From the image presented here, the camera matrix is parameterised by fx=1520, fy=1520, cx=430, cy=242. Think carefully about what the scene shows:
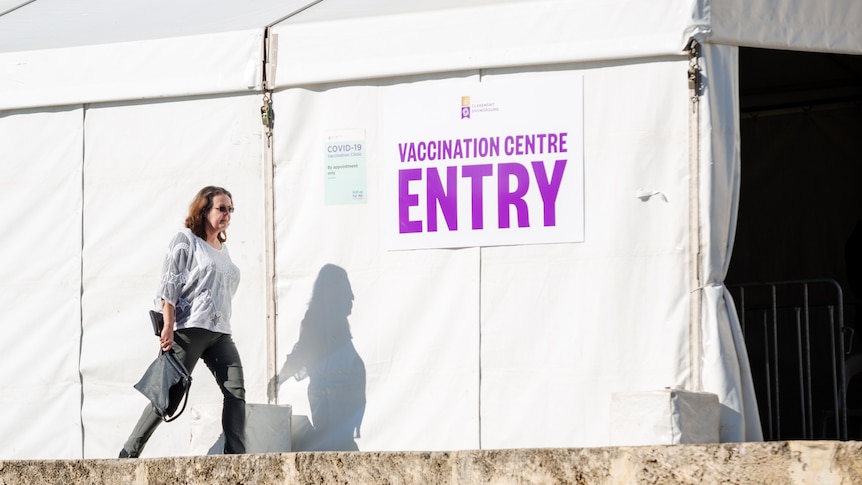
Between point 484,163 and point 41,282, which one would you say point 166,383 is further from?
point 484,163

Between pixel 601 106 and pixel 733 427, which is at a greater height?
pixel 601 106

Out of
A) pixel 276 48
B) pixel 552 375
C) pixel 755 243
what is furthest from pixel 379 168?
pixel 755 243

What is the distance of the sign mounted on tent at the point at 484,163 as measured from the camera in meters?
7.98

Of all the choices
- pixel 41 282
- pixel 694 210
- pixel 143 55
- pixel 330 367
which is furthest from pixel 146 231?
pixel 694 210

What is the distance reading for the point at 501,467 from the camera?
608cm

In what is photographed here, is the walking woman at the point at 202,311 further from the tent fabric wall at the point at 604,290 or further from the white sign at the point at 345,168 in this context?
the tent fabric wall at the point at 604,290

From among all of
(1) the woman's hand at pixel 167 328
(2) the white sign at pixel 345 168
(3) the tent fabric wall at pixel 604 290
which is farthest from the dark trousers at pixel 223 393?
(3) the tent fabric wall at pixel 604 290

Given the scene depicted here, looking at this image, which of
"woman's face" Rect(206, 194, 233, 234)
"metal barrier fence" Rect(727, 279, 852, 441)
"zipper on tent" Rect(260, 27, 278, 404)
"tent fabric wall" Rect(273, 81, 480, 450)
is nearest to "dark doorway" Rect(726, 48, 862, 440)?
"metal barrier fence" Rect(727, 279, 852, 441)

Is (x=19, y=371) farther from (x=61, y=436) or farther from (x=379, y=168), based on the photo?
(x=379, y=168)

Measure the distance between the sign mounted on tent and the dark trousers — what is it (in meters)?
1.12

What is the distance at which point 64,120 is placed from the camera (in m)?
9.19

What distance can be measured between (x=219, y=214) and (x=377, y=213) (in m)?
0.87

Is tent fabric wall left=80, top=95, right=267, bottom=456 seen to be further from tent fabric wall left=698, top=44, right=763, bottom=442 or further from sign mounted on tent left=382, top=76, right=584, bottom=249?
tent fabric wall left=698, top=44, right=763, bottom=442

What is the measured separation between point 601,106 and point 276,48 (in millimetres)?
1931
